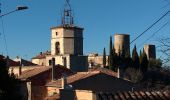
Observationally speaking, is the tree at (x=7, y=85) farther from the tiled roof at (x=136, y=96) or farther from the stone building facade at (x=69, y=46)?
the stone building facade at (x=69, y=46)

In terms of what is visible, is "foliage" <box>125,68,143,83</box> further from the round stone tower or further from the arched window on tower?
the round stone tower

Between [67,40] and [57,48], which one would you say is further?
[57,48]

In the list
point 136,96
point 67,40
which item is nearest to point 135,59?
point 67,40

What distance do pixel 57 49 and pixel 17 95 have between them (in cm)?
5099

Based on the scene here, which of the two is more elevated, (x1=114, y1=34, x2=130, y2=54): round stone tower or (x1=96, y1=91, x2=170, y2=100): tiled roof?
(x1=114, y1=34, x2=130, y2=54): round stone tower

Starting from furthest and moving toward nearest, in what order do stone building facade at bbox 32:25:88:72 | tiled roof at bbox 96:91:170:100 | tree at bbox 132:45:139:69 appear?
tree at bbox 132:45:139:69 → stone building facade at bbox 32:25:88:72 → tiled roof at bbox 96:91:170:100

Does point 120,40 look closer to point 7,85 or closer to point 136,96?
point 7,85

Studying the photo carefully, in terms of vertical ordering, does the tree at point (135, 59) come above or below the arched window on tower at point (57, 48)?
below

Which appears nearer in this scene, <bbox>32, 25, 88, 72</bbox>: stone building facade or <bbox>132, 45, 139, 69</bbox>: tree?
<bbox>32, 25, 88, 72</bbox>: stone building facade

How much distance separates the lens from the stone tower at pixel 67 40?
7881 centimetres

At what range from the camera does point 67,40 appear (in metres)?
79.6

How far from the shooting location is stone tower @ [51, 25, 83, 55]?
7881 cm

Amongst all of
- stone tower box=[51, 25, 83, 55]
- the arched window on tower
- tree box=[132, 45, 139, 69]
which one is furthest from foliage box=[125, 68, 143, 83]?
the arched window on tower

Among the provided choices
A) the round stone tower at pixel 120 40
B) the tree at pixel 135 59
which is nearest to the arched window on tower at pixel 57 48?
the tree at pixel 135 59
